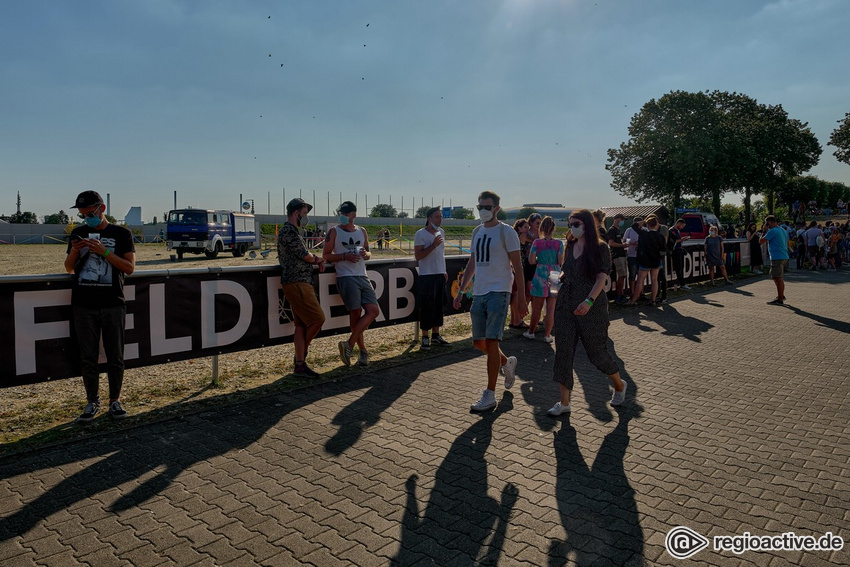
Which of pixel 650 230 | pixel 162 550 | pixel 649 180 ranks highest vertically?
pixel 649 180

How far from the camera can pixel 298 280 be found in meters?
6.62

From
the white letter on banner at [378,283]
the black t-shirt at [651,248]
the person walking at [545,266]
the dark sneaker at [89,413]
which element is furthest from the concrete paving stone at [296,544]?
the black t-shirt at [651,248]

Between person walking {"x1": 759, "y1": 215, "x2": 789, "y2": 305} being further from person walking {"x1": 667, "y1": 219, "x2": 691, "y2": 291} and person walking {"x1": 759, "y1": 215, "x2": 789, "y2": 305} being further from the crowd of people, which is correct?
the crowd of people

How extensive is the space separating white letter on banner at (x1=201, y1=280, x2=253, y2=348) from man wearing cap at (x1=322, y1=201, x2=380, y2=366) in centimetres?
115

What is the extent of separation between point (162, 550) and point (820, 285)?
1974 cm

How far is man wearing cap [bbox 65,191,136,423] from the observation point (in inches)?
199

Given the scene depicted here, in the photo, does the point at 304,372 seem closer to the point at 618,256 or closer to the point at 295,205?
the point at 295,205

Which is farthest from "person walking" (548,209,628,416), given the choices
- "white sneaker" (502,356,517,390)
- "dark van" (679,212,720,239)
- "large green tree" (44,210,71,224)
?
"large green tree" (44,210,71,224)

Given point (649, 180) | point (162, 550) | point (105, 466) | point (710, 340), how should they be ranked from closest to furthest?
point (162, 550) → point (105, 466) → point (710, 340) → point (649, 180)

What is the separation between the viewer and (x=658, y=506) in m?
3.61

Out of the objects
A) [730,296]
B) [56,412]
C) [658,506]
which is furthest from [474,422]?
[730,296]

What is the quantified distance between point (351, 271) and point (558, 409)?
3.24m

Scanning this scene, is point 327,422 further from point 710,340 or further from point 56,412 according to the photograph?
point 710,340

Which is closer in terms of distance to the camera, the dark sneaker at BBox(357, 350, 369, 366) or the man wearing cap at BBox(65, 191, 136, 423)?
the man wearing cap at BBox(65, 191, 136, 423)
